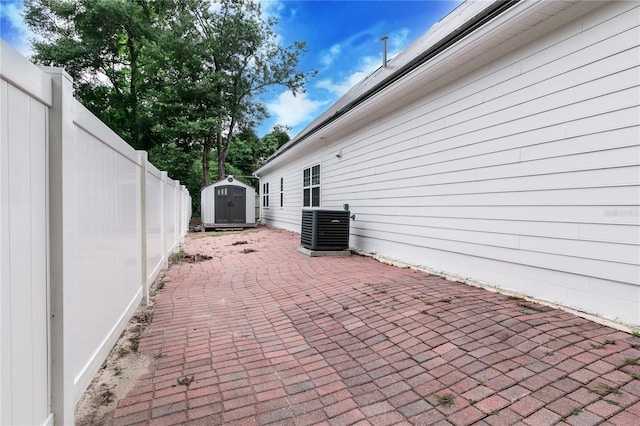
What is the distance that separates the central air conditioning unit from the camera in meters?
6.53

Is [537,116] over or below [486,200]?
over

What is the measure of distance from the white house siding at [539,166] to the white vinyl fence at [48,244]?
3.83 m

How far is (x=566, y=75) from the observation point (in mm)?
3201

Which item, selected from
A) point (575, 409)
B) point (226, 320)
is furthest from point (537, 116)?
point (226, 320)

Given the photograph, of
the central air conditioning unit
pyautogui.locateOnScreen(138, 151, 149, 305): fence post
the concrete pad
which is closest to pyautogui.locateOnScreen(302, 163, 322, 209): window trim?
the central air conditioning unit

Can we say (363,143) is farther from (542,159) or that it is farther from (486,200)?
(542,159)

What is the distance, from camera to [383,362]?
2.43m

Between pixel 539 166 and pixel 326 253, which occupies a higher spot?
pixel 539 166

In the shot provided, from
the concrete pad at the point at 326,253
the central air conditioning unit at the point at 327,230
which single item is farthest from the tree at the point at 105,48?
the concrete pad at the point at 326,253

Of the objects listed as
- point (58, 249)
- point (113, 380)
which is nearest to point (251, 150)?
point (113, 380)

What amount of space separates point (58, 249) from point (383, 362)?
2.10 meters

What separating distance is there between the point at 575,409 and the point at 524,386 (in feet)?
0.86

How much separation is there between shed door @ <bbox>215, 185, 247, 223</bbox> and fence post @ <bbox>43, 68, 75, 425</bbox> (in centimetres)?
1266

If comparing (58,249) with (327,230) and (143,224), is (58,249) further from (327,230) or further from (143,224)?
(327,230)
